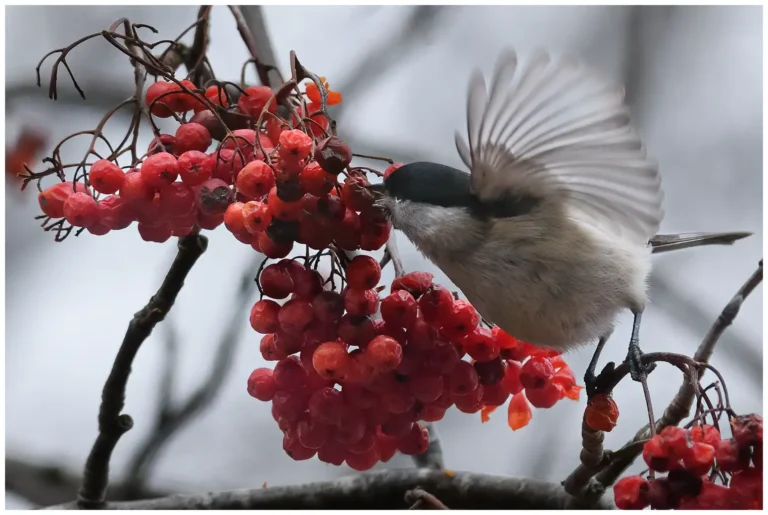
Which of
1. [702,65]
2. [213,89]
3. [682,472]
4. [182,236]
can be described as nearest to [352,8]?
[213,89]

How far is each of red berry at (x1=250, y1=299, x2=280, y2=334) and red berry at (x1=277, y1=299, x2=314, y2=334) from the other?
0.05ft

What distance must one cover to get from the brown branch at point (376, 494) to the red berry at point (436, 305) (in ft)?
1.34

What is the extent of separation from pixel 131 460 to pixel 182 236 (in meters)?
0.81

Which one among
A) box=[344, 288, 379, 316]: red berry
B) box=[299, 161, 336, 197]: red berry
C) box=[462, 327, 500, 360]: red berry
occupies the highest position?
box=[299, 161, 336, 197]: red berry

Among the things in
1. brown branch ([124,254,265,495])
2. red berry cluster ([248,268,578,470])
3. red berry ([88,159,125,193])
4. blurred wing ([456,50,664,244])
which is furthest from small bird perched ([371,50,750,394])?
brown branch ([124,254,265,495])

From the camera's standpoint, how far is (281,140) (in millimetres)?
875

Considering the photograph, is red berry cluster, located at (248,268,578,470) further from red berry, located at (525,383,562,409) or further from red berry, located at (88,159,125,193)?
red berry, located at (88,159,125,193)

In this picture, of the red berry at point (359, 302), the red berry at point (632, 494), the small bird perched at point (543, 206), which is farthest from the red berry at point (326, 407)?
the red berry at point (632, 494)

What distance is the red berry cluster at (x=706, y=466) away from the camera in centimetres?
80

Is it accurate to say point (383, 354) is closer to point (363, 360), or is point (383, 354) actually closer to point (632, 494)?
point (363, 360)

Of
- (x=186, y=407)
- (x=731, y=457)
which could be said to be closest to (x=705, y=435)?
(x=731, y=457)

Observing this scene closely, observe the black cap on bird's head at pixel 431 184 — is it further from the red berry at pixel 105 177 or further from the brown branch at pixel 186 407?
the brown branch at pixel 186 407

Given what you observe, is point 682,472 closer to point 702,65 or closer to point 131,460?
point 131,460

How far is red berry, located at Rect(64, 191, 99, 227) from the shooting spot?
0.95m
